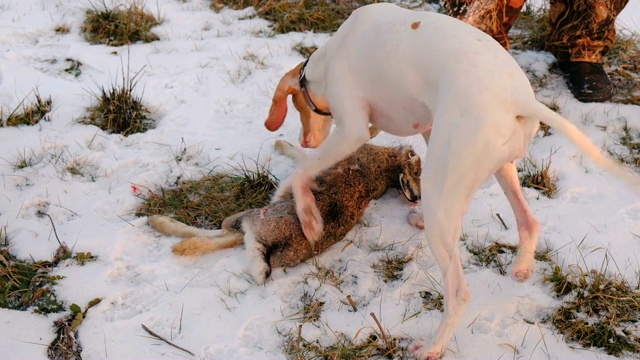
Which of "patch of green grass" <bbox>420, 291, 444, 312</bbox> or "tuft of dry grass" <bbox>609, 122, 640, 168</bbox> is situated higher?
"tuft of dry grass" <bbox>609, 122, 640, 168</bbox>

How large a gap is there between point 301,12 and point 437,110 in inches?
110

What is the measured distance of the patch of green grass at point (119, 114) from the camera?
146 inches

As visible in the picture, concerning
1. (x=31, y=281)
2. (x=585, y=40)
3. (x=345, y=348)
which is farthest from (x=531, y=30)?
(x=31, y=281)

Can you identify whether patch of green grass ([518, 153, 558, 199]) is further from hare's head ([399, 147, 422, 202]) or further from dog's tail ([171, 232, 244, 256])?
dog's tail ([171, 232, 244, 256])

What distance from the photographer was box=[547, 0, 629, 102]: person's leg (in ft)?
12.6

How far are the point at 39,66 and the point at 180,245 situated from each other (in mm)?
2163

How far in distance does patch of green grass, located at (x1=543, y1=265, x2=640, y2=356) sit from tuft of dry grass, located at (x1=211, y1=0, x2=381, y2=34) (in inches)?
109

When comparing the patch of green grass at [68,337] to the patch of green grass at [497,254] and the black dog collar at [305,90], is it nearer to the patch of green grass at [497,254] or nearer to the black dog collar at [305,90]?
the black dog collar at [305,90]

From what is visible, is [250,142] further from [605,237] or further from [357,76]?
[605,237]

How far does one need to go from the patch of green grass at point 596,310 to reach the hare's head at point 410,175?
0.76 meters

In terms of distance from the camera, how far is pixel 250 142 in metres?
3.65

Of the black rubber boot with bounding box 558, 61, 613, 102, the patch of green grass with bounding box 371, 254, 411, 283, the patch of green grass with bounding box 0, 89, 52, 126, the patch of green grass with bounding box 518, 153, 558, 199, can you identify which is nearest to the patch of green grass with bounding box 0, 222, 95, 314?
the patch of green grass with bounding box 0, 89, 52, 126

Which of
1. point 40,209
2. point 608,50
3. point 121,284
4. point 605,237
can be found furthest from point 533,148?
point 40,209

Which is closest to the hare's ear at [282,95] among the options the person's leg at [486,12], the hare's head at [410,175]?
the hare's head at [410,175]
